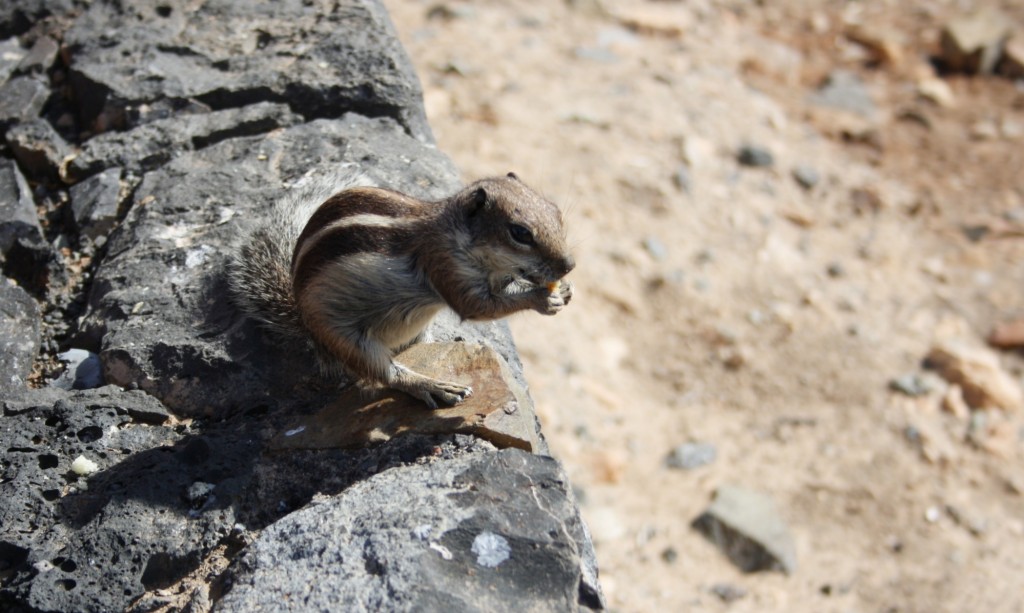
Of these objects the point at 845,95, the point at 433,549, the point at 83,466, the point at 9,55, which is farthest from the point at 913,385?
the point at 9,55

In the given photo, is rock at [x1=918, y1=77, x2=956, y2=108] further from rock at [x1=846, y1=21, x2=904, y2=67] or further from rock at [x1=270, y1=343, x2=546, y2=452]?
rock at [x1=270, y1=343, x2=546, y2=452]

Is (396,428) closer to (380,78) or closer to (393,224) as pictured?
(393,224)

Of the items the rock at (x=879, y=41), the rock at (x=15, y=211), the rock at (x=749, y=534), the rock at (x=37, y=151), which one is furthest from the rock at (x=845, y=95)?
the rock at (x=15, y=211)

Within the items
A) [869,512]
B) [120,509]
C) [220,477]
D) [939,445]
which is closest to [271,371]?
[220,477]

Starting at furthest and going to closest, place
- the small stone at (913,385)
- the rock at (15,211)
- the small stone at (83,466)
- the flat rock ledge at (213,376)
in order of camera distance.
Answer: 1. the small stone at (913,385)
2. the rock at (15,211)
3. the small stone at (83,466)
4. the flat rock ledge at (213,376)

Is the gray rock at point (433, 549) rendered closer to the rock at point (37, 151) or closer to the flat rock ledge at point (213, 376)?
the flat rock ledge at point (213, 376)

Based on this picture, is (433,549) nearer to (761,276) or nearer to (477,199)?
(477,199)
